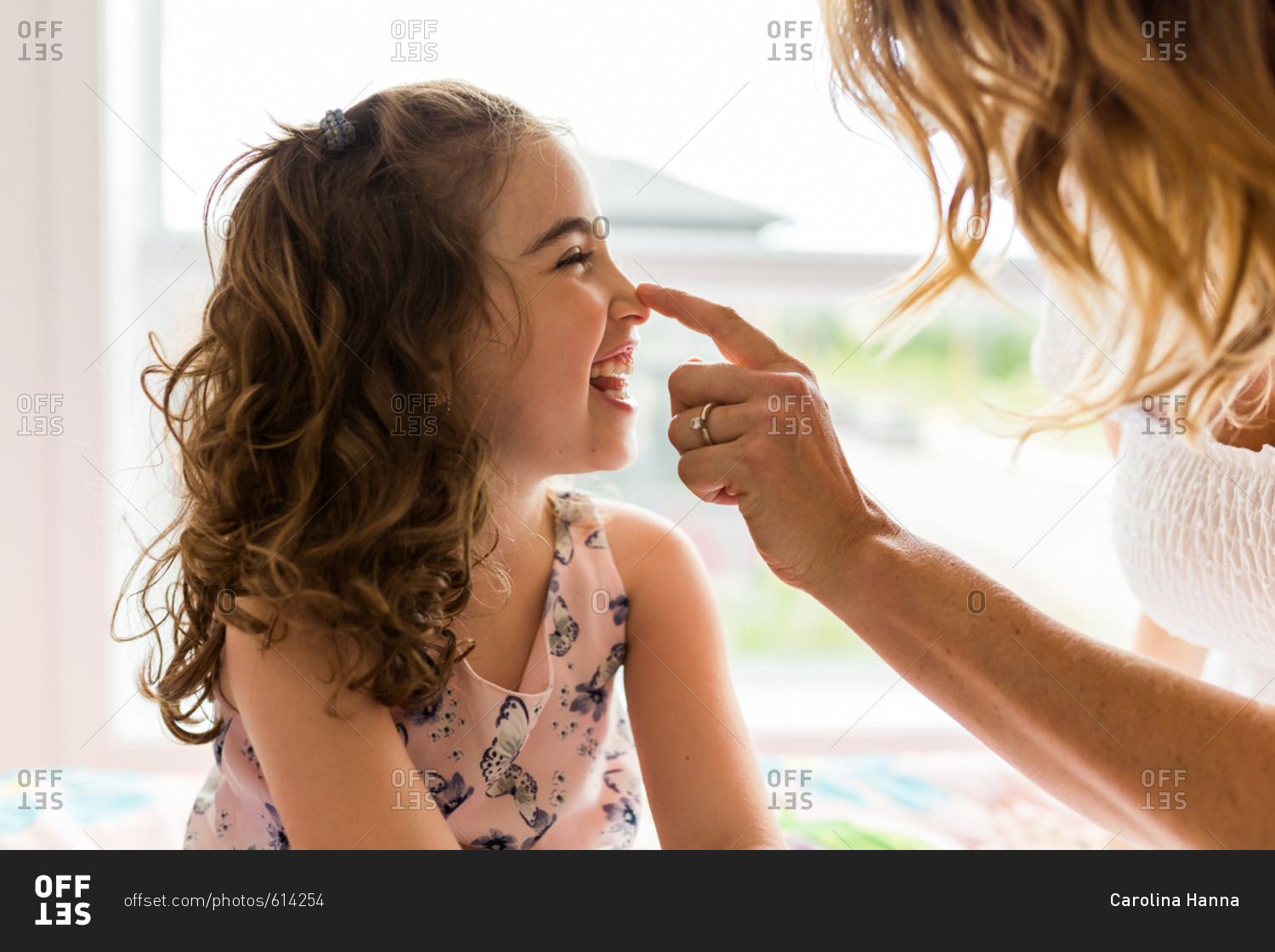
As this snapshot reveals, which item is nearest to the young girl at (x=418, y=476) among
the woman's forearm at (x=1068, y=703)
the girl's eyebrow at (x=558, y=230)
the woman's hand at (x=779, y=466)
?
the girl's eyebrow at (x=558, y=230)

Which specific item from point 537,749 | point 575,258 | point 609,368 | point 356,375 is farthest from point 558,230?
point 537,749

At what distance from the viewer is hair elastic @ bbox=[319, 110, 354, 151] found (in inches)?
37.4

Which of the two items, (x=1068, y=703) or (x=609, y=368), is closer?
(x=1068, y=703)

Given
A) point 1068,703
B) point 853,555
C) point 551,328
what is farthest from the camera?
point 551,328

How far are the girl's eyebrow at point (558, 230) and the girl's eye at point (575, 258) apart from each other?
0.08 ft

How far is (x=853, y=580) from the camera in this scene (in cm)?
85

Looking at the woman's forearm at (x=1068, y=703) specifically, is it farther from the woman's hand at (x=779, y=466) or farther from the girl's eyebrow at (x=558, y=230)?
the girl's eyebrow at (x=558, y=230)

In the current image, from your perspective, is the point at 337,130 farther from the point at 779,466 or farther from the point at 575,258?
the point at 779,466

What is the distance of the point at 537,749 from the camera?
102cm

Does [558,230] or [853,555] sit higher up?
[558,230]

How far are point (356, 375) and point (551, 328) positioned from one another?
0.22 metres

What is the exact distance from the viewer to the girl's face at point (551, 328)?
38.0 inches

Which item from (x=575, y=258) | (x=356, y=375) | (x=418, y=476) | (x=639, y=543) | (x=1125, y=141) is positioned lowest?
(x=639, y=543)

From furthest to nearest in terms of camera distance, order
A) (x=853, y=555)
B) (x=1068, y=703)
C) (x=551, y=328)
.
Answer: (x=551, y=328) < (x=853, y=555) < (x=1068, y=703)
